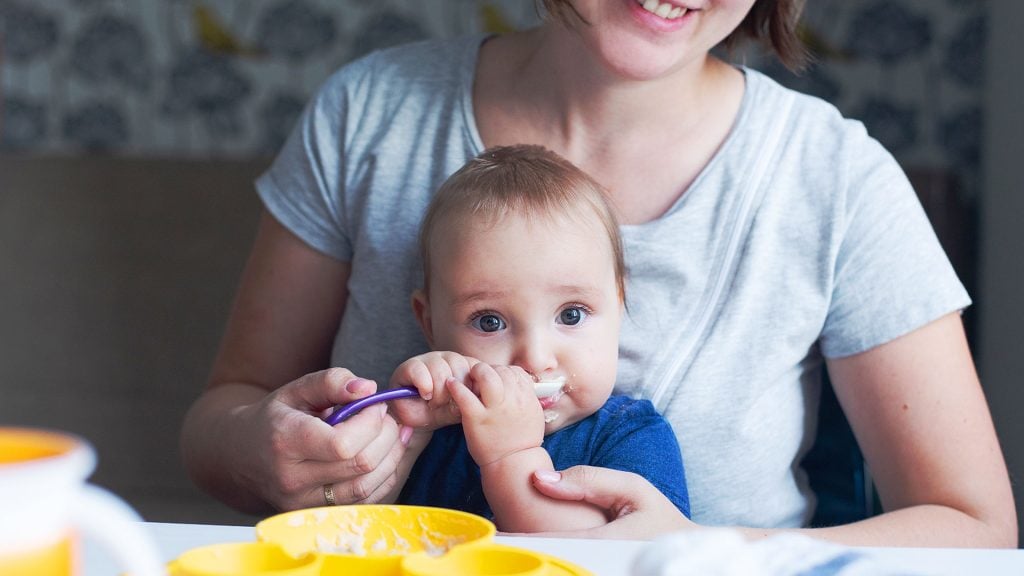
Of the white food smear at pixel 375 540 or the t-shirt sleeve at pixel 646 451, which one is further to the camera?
the t-shirt sleeve at pixel 646 451

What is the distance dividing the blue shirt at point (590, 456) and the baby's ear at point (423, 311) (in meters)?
0.10

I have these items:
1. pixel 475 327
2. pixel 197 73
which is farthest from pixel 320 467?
pixel 197 73

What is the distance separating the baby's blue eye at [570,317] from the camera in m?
1.11

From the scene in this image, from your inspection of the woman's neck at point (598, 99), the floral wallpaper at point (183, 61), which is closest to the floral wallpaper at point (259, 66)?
the floral wallpaper at point (183, 61)

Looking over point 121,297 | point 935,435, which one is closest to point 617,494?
point 935,435

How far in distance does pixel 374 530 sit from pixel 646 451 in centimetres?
47

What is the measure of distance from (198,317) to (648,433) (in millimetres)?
1603

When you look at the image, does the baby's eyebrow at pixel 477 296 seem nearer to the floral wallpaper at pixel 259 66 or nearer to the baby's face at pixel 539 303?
the baby's face at pixel 539 303

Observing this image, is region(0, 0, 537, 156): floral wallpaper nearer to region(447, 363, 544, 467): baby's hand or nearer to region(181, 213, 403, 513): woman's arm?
region(181, 213, 403, 513): woman's arm

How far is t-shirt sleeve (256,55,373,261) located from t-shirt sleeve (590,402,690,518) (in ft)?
1.37

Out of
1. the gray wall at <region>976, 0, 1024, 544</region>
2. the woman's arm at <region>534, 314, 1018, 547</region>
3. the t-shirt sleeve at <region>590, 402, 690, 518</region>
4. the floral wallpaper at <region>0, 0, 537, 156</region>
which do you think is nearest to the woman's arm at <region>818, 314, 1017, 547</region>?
the woman's arm at <region>534, 314, 1018, 547</region>

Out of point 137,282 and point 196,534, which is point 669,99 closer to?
point 196,534

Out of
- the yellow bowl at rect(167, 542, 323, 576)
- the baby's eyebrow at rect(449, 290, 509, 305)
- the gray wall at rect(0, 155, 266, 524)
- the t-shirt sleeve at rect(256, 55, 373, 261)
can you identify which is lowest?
the gray wall at rect(0, 155, 266, 524)

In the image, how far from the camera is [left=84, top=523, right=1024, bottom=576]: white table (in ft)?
2.24
